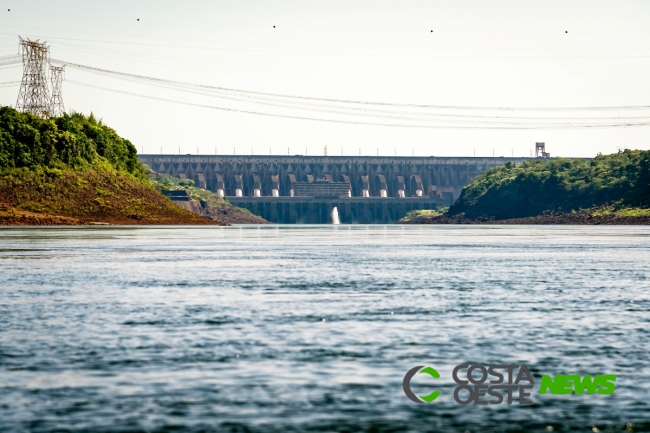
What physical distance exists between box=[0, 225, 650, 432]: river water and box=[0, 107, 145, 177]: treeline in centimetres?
12706

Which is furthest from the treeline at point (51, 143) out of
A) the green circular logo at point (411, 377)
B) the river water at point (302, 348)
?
the green circular logo at point (411, 377)

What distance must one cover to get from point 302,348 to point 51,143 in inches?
6166

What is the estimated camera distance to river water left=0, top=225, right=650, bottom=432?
15.1m

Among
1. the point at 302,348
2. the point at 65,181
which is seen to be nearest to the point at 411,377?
the point at 302,348

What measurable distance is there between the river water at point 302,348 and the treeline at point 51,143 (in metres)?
127

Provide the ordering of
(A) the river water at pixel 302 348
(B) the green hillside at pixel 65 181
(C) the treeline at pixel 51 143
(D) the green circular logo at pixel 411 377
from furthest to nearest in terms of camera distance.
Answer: (C) the treeline at pixel 51 143 < (B) the green hillside at pixel 65 181 < (D) the green circular logo at pixel 411 377 < (A) the river water at pixel 302 348

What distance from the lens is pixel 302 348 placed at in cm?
2164

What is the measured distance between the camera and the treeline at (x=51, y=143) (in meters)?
166

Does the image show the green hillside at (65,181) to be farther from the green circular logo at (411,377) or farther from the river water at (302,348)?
the green circular logo at (411,377)

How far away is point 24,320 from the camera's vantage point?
2648cm

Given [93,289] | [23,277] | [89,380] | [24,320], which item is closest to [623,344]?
[89,380]

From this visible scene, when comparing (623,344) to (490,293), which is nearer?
(623,344)

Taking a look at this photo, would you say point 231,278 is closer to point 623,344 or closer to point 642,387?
point 623,344

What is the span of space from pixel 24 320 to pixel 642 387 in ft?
52.5
